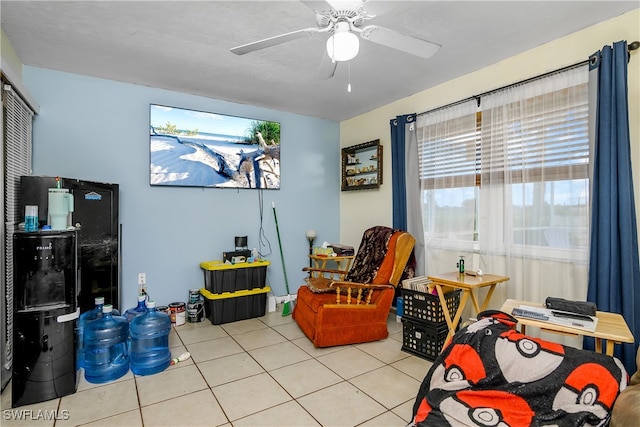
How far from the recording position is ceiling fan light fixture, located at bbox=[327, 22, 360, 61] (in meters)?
1.65

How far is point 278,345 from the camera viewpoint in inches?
118

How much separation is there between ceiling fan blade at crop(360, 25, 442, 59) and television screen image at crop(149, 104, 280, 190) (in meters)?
2.53

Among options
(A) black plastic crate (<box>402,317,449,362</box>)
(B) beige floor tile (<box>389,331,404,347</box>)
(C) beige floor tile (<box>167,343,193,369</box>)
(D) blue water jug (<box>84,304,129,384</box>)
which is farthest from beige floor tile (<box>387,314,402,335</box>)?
(D) blue water jug (<box>84,304,129,384</box>)

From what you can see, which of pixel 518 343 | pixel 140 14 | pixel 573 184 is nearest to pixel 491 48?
pixel 573 184

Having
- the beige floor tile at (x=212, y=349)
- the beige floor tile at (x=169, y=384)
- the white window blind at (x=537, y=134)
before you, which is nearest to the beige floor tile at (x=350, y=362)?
the beige floor tile at (x=212, y=349)

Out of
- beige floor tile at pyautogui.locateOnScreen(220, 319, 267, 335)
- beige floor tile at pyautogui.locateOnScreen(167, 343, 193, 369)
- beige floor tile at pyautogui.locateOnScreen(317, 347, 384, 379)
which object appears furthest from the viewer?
beige floor tile at pyautogui.locateOnScreen(220, 319, 267, 335)

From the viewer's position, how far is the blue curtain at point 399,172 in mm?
3762

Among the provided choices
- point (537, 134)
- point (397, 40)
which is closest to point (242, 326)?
point (397, 40)

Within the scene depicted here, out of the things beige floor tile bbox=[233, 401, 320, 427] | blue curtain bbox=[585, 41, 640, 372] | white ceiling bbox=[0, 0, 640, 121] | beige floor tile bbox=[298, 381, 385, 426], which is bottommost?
beige floor tile bbox=[298, 381, 385, 426]

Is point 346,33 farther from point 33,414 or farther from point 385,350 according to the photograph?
point 33,414

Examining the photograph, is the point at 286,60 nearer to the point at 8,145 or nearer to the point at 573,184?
the point at 8,145

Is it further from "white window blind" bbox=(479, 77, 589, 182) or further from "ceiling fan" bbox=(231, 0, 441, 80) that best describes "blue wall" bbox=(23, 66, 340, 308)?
"white window blind" bbox=(479, 77, 589, 182)

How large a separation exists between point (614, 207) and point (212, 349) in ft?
10.9

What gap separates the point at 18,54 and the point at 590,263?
486cm
